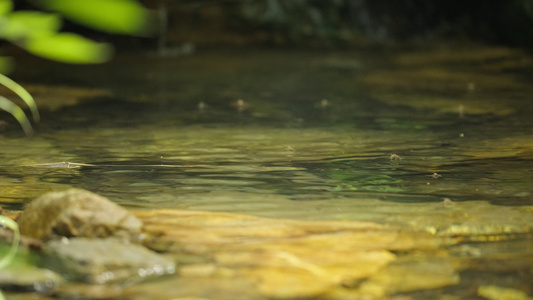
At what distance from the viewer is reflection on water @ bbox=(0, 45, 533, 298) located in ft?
12.9

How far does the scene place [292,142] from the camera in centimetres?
565

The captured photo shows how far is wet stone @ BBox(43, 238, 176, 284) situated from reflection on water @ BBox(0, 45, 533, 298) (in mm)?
875

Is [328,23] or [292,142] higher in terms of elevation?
[328,23]

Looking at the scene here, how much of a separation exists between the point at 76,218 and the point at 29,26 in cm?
202

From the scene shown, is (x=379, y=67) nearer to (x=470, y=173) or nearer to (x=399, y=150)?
(x=399, y=150)

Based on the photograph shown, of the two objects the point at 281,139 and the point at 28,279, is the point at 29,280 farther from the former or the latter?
the point at 281,139

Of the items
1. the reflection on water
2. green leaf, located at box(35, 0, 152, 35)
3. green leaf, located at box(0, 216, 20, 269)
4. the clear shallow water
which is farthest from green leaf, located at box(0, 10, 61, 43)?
the clear shallow water

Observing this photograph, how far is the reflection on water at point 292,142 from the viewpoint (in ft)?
12.9

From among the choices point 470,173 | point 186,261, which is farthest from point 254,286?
point 470,173

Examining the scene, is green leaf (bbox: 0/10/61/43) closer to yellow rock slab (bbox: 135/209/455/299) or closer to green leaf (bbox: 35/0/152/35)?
green leaf (bbox: 35/0/152/35)

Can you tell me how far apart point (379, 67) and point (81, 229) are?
8.07 m

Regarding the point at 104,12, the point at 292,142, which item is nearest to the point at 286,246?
the point at 104,12

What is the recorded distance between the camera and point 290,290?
2.53m

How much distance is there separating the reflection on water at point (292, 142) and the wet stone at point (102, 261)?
875mm
